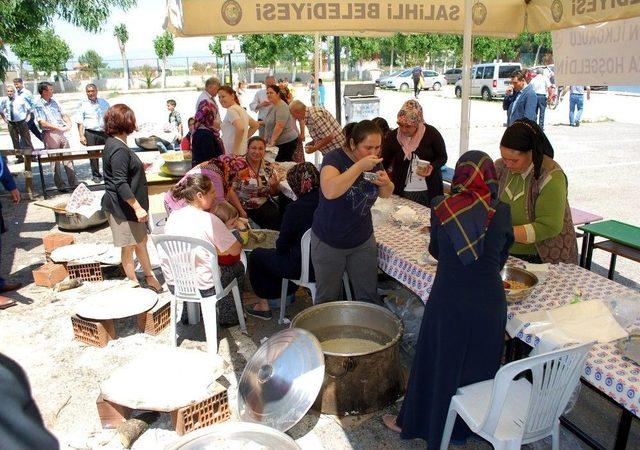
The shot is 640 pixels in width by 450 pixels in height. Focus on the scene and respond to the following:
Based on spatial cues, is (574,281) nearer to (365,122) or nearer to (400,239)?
(400,239)

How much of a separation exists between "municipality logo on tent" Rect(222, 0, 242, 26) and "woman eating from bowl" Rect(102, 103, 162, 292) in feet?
3.83

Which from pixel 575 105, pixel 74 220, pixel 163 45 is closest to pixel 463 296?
pixel 74 220

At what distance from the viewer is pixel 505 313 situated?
238 centimetres

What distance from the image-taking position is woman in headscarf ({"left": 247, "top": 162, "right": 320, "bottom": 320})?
12.3 ft

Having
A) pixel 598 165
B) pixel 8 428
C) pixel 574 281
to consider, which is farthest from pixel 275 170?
pixel 598 165

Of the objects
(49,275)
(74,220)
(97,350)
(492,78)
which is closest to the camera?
(97,350)

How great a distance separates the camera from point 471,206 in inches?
84.7

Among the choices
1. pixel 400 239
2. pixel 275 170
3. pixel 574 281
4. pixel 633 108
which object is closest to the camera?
pixel 574 281

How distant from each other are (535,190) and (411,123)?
1.62 meters

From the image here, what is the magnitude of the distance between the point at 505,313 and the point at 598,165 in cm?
910

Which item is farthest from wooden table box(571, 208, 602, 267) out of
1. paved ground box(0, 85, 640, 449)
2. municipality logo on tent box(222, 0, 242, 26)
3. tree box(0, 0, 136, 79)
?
tree box(0, 0, 136, 79)

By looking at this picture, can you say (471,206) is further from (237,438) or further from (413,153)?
(413,153)

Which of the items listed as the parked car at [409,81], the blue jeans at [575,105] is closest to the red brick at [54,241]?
the blue jeans at [575,105]

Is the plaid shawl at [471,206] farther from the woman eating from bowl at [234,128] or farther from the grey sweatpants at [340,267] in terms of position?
the woman eating from bowl at [234,128]
